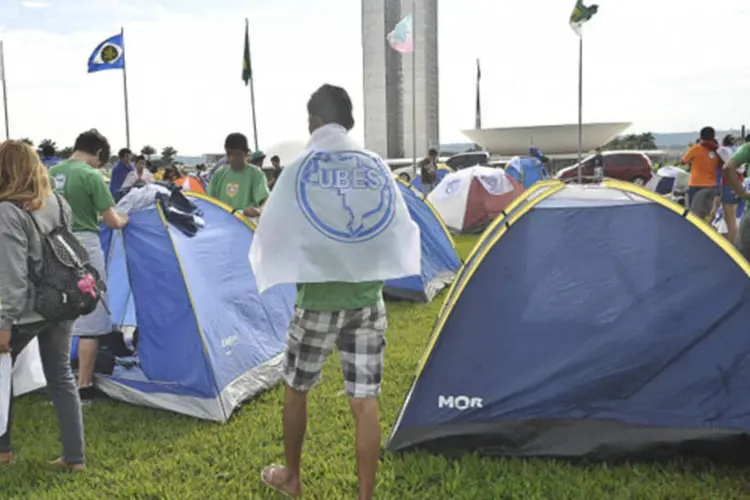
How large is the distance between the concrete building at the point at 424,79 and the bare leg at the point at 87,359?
54.0 metres

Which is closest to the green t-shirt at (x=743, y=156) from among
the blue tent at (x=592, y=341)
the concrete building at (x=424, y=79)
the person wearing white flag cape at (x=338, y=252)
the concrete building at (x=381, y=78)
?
the blue tent at (x=592, y=341)

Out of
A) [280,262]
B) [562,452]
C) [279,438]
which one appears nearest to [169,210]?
[279,438]

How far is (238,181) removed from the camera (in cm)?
616

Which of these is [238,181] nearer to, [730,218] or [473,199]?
[730,218]

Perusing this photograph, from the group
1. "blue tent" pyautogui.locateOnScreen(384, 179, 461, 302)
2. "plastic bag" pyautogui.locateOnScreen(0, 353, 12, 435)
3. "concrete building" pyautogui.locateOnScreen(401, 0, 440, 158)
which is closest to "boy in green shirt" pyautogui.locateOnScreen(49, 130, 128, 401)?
"plastic bag" pyautogui.locateOnScreen(0, 353, 12, 435)

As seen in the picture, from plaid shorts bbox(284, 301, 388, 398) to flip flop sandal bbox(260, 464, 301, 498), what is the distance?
641 mm

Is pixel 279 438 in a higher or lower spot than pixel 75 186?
lower

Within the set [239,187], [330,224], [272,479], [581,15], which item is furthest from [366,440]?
[581,15]

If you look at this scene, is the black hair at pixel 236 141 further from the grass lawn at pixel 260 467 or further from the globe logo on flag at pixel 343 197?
the globe logo on flag at pixel 343 197

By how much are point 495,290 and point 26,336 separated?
2.34 metres

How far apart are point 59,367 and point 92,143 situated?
5.12ft

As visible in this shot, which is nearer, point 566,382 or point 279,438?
point 566,382

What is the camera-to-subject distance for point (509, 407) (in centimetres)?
368

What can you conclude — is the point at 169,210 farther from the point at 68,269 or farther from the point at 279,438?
the point at 279,438
